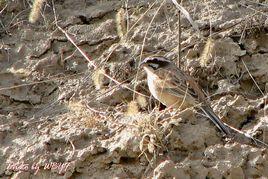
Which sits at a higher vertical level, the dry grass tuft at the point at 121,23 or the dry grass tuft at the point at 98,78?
the dry grass tuft at the point at 121,23

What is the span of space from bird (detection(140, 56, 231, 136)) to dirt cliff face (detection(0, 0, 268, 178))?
16cm

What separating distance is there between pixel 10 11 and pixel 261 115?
3.52 m

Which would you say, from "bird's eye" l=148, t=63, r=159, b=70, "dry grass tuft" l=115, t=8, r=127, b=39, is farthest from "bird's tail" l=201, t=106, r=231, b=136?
"dry grass tuft" l=115, t=8, r=127, b=39

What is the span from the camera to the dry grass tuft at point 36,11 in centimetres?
902

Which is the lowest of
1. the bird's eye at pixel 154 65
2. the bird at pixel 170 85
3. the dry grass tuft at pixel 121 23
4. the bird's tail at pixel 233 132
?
the bird's tail at pixel 233 132

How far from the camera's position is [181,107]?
8.20 meters

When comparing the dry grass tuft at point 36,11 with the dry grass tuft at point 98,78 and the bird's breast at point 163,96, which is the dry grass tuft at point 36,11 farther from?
the bird's breast at point 163,96

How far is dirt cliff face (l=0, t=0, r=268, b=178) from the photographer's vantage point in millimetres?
7559

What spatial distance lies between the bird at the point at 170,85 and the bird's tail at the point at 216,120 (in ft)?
0.66

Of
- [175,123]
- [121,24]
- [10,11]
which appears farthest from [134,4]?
[175,123]

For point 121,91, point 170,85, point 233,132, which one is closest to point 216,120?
point 233,132

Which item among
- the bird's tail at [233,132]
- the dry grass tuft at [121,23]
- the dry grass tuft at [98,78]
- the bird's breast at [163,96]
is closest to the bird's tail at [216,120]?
the bird's tail at [233,132]

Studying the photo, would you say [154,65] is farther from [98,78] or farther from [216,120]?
[216,120]

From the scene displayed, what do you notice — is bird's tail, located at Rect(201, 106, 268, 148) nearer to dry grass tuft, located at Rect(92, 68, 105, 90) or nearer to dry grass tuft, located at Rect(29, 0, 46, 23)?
A: dry grass tuft, located at Rect(92, 68, 105, 90)
